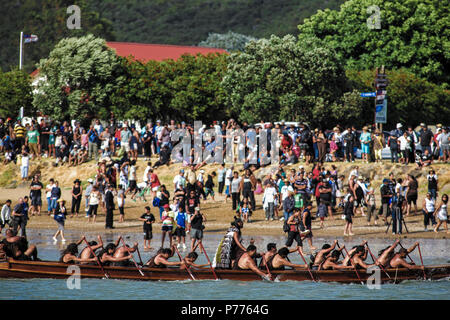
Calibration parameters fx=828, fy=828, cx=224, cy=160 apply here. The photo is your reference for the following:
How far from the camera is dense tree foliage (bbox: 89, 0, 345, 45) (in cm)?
13375

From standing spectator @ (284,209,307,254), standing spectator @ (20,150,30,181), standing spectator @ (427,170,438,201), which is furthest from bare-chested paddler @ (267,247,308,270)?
standing spectator @ (20,150,30,181)

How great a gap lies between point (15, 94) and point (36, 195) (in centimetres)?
1872

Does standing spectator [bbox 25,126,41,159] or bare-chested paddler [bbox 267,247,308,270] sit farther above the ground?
standing spectator [bbox 25,126,41,159]

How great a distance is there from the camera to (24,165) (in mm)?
42719

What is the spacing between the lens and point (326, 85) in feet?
156

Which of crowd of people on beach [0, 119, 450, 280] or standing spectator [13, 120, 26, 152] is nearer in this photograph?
crowd of people on beach [0, 119, 450, 280]

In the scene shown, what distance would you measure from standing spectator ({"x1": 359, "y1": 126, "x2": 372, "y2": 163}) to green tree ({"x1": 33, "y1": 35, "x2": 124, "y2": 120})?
1841cm

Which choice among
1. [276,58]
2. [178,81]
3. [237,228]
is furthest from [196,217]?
[178,81]

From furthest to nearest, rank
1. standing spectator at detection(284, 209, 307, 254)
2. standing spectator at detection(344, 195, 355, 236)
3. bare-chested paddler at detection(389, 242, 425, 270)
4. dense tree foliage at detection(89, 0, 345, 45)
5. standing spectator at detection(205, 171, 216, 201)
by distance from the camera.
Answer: dense tree foliage at detection(89, 0, 345, 45) < standing spectator at detection(205, 171, 216, 201) < standing spectator at detection(344, 195, 355, 236) < standing spectator at detection(284, 209, 307, 254) < bare-chested paddler at detection(389, 242, 425, 270)

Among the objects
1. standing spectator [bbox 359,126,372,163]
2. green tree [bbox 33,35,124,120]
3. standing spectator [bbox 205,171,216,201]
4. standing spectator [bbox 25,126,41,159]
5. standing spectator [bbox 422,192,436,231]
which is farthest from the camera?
green tree [bbox 33,35,124,120]

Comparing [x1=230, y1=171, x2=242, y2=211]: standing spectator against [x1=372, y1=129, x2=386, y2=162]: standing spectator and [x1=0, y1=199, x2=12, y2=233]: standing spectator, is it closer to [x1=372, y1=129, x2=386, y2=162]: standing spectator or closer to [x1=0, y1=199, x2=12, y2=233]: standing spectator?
[x1=372, y1=129, x2=386, y2=162]: standing spectator

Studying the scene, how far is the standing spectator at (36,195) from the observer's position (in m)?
36.3

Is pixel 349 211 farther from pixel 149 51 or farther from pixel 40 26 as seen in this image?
pixel 40 26

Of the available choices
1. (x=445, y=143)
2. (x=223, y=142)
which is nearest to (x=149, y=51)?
(x=223, y=142)
